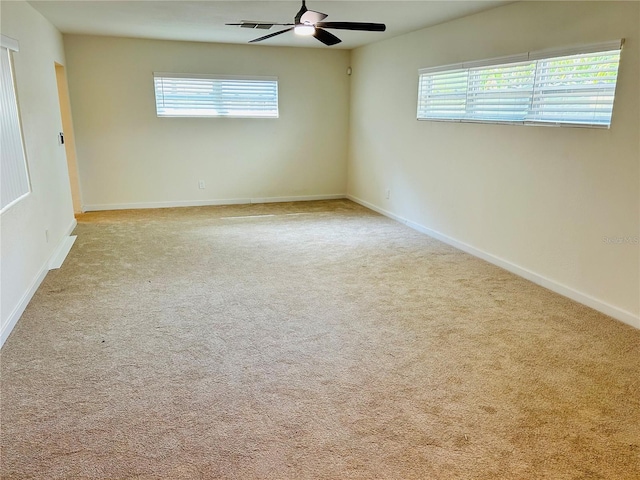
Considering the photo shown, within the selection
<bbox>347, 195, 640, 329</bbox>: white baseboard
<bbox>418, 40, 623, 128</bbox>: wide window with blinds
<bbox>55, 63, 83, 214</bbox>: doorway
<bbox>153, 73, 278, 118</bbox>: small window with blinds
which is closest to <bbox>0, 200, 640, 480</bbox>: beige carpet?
<bbox>347, 195, 640, 329</bbox>: white baseboard

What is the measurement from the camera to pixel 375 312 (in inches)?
127

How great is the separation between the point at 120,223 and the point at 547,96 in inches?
197

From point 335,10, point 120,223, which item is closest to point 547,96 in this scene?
point 335,10

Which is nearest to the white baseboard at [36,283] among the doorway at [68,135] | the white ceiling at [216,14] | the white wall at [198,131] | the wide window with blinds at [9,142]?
the wide window with blinds at [9,142]

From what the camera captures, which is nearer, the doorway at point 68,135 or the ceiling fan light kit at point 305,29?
the ceiling fan light kit at point 305,29

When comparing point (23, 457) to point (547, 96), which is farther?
point (547, 96)

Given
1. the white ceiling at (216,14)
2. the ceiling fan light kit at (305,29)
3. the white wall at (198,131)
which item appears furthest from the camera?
the white wall at (198,131)

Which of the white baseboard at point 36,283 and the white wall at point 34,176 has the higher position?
the white wall at point 34,176

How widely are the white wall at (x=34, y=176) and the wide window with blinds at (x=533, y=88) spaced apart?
4.00 metres

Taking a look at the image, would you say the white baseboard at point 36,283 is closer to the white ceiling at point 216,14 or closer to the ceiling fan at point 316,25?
the white ceiling at point 216,14

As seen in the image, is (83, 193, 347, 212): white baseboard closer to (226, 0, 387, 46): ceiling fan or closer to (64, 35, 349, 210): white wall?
(64, 35, 349, 210): white wall

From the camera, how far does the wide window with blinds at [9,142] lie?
3.05 metres

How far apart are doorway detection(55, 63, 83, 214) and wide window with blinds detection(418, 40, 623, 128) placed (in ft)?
15.1

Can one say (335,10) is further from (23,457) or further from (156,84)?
(23,457)
